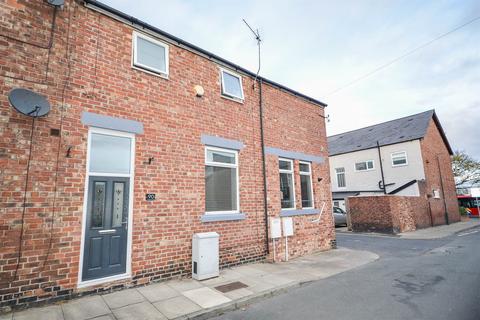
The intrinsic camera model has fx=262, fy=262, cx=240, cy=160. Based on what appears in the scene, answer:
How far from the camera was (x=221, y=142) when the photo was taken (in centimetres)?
741

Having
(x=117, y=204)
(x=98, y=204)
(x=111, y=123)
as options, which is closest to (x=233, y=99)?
(x=111, y=123)

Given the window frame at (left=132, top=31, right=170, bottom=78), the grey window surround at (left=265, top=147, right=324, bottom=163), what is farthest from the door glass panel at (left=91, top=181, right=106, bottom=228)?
the grey window surround at (left=265, top=147, right=324, bottom=163)

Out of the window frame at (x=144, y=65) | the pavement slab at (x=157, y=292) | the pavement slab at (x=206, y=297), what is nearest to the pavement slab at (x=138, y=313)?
the pavement slab at (x=157, y=292)

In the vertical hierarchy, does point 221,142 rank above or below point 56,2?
below

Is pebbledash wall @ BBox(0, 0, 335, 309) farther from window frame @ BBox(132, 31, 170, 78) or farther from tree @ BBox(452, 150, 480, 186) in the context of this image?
tree @ BBox(452, 150, 480, 186)

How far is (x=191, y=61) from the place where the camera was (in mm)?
7211

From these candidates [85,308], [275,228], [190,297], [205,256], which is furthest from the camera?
[275,228]

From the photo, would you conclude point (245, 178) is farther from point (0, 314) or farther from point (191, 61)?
point (0, 314)

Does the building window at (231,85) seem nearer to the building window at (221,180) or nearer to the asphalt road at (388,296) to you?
the building window at (221,180)

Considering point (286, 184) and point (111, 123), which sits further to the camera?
point (286, 184)

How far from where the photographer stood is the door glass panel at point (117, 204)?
5361 millimetres

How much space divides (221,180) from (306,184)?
13.3 feet

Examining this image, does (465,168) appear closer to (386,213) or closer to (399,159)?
(399,159)

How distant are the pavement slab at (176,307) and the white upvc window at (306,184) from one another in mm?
6029
